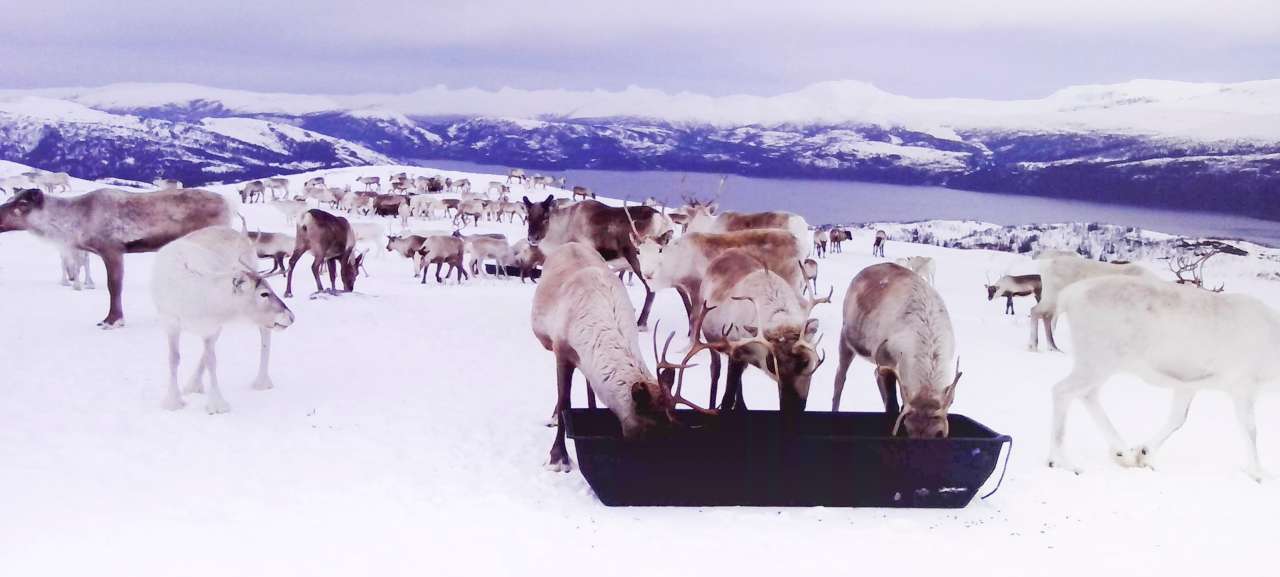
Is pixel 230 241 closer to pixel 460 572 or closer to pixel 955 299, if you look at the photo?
pixel 460 572

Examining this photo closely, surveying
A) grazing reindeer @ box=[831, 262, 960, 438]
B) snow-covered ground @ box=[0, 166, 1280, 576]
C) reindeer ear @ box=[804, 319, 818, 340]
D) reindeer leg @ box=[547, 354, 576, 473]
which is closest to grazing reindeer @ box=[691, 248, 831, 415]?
reindeer ear @ box=[804, 319, 818, 340]

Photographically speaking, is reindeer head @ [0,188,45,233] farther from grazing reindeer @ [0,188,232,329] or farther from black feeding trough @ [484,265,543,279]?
black feeding trough @ [484,265,543,279]

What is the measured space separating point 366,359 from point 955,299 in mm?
14361

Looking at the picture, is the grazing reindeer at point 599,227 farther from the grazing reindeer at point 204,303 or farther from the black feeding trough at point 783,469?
the black feeding trough at point 783,469

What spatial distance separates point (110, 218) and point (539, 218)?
5463mm

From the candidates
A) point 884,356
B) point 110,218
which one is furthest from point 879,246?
point 884,356

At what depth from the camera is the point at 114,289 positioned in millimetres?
9805

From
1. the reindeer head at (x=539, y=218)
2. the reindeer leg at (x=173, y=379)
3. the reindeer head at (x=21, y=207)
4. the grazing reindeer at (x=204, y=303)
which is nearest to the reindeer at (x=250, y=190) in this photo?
the reindeer head at (x=21, y=207)

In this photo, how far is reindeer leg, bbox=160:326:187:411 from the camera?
6.50 meters

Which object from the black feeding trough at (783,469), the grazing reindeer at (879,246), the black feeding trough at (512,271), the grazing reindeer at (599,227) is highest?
the grazing reindeer at (599,227)

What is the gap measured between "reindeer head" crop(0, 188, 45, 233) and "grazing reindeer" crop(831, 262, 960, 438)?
1004 centimetres

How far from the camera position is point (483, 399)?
7.32 m

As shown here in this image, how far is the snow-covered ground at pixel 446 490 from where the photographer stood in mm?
4141

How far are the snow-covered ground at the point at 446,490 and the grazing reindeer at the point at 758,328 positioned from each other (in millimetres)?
852
